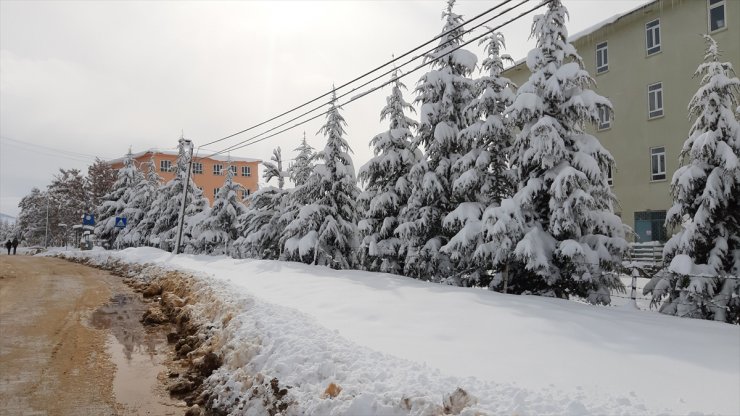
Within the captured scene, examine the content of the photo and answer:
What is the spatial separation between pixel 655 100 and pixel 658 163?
3335 millimetres

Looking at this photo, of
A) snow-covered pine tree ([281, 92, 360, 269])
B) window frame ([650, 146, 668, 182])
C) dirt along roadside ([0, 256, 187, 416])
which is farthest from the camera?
window frame ([650, 146, 668, 182])

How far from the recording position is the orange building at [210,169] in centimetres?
7450

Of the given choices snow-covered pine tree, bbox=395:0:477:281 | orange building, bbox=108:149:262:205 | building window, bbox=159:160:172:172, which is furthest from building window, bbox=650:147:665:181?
building window, bbox=159:160:172:172

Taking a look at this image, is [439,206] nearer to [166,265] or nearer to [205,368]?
[205,368]

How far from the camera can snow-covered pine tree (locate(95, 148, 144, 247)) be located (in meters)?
49.1

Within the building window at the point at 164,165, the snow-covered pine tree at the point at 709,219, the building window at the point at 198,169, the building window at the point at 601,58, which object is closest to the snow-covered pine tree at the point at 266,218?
the snow-covered pine tree at the point at 709,219

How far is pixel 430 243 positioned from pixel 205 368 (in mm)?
9176

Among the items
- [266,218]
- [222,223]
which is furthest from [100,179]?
[266,218]

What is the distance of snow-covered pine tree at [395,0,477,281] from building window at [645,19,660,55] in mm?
14006

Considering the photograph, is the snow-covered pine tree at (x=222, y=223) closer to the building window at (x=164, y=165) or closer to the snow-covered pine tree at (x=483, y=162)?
the snow-covered pine tree at (x=483, y=162)

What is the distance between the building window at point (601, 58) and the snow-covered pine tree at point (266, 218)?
19.5 m

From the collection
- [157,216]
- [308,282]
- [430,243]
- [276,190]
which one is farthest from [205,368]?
[157,216]

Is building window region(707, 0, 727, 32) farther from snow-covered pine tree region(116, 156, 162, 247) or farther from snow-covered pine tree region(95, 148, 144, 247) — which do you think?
snow-covered pine tree region(95, 148, 144, 247)

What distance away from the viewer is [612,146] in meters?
26.3
